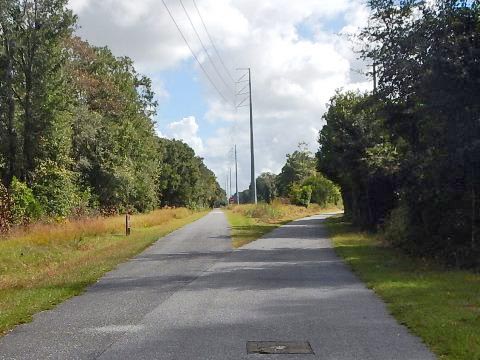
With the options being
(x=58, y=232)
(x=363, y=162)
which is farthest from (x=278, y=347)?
(x=363, y=162)

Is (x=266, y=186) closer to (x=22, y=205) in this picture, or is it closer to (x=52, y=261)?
(x=22, y=205)

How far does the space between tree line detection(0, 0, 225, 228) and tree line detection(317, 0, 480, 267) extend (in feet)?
59.4

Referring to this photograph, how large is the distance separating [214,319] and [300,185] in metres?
88.9

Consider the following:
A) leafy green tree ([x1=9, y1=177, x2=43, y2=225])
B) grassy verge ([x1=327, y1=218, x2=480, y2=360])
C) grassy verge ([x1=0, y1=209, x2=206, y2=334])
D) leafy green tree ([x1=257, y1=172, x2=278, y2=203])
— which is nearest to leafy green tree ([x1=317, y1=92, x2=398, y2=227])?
grassy verge ([x1=327, y1=218, x2=480, y2=360])

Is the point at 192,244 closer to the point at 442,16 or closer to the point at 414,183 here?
the point at 414,183

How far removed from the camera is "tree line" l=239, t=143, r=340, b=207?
88.7 meters

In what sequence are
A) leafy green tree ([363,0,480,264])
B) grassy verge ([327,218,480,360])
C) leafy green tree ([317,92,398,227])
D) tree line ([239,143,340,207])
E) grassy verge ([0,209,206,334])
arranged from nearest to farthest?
1. grassy verge ([327,218,480,360])
2. grassy verge ([0,209,206,334])
3. leafy green tree ([363,0,480,264])
4. leafy green tree ([317,92,398,227])
5. tree line ([239,143,340,207])

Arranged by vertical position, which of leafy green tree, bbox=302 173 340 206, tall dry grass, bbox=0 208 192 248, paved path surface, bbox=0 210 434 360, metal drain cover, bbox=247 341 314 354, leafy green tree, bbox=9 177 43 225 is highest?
leafy green tree, bbox=302 173 340 206

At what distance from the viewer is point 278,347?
7.55 meters

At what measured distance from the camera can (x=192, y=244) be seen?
2575 centimetres

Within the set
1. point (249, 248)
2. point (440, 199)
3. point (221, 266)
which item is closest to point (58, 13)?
point (249, 248)

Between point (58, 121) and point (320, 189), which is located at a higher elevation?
point (58, 121)

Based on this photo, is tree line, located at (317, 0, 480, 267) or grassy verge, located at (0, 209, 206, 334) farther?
tree line, located at (317, 0, 480, 267)

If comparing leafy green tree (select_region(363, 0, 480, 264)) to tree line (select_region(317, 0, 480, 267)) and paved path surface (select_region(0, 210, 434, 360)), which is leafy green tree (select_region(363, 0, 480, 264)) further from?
paved path surface (select_region(0, 210, 434, 360))
